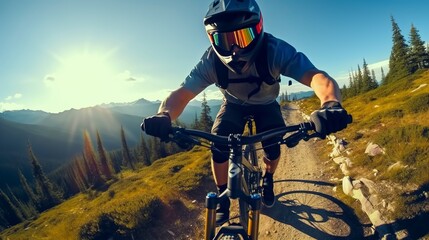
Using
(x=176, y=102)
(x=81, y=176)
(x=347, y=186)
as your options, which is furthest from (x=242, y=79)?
(x=81, y=176)

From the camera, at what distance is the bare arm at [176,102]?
5.16 meters

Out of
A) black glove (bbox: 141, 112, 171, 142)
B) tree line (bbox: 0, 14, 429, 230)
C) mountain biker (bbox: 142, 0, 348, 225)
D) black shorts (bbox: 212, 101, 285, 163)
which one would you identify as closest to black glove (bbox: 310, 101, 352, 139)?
mountain biker (bbox: 142, 0, 348, 225)

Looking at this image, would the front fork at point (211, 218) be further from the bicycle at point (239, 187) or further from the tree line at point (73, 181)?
the tree line at point (73, 181)

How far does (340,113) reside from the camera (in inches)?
129

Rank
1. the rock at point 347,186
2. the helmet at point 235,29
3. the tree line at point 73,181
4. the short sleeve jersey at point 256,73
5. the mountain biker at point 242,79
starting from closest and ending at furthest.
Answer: the mountain biker at point 242,79 → the helmet at point 235,29 → the short sleeve jersey at point 256,73 → the rock at point 347,186 → the tree line at point 73,181

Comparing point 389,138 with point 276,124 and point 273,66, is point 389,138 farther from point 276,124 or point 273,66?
point 273,66

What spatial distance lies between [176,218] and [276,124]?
211 inches

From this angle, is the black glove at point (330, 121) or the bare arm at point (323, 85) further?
the bare arm at point (323, 85)

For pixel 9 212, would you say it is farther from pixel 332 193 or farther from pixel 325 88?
pixel 325 88

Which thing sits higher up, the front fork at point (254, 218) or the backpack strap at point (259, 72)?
the backpack strap at point (259, 72)

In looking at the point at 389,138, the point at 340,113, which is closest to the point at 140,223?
the point at 340,113

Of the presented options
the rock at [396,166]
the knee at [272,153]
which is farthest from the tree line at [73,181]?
the rock at [396,166]

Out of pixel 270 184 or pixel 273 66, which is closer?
pixel 273 66

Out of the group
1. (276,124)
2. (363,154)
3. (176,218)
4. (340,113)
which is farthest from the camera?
(363,154)
